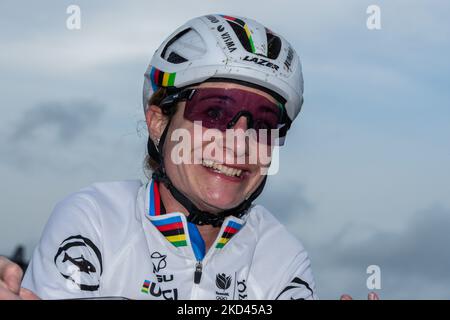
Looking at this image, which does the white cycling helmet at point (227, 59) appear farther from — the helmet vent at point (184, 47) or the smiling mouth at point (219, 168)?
the smiling mouth at point (219, 168)

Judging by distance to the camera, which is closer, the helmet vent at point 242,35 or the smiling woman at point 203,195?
the smiling woman at point 203,195

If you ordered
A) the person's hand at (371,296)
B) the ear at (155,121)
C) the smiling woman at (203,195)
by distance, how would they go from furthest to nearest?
1. the ear at (155,121)
2. the smiling woman at (203,195)
3. the person's hand at (371,296)

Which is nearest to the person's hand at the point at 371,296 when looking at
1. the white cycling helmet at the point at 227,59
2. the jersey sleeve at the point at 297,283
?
the jersey sleeve at the point at 297,283

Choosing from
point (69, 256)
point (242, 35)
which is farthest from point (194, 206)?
point (242, 35)

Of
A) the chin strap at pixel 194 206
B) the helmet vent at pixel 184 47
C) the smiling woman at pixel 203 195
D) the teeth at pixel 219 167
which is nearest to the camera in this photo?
the smiling woman at pixel 203 195

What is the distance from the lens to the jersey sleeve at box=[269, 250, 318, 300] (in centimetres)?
661

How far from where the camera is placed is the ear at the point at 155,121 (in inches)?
275

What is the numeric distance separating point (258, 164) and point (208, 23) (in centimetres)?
129

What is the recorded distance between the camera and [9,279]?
4203mm

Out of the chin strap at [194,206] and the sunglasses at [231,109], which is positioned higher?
the sunglasses at [231,109]

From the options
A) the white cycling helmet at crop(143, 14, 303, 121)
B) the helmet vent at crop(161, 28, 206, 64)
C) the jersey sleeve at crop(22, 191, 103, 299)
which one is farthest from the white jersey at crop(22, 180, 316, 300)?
the helmet vent at crop(161, 28, 206, 64)
